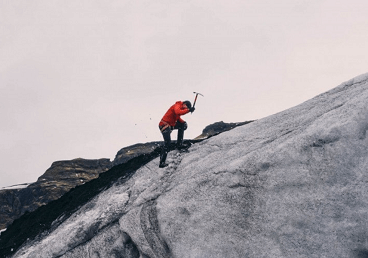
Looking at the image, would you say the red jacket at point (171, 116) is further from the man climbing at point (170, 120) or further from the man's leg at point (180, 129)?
the man's leg at point (180, 129)

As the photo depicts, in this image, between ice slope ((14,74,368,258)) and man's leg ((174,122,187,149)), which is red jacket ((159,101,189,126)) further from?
ice slope ((14,74,368,258))

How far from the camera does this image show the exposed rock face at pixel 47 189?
1988 inches

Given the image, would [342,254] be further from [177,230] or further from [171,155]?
[171,155]

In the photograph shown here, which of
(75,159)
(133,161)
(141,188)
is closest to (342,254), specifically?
(141,188)

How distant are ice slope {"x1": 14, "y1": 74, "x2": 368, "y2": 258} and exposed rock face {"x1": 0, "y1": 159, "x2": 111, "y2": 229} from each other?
42.4m

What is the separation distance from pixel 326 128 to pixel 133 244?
25.0 feet

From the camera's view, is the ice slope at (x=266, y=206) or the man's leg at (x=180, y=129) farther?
the man's leg at (x=180, y=129)

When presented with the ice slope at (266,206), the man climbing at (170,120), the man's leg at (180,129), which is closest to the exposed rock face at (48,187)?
the man's leg at (180,129)

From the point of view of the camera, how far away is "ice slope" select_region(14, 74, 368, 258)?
8.55 metres

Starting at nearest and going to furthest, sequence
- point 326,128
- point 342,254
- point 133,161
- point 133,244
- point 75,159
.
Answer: point 342,254 → point 326,128 → point 133,244 → point 133,161 → point 75,159

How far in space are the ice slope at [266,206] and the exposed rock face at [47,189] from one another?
42392 millimetres

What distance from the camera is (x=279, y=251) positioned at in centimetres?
862

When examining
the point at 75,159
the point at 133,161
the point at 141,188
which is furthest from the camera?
the point at 75,159

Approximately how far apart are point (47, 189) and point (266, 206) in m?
50.4
